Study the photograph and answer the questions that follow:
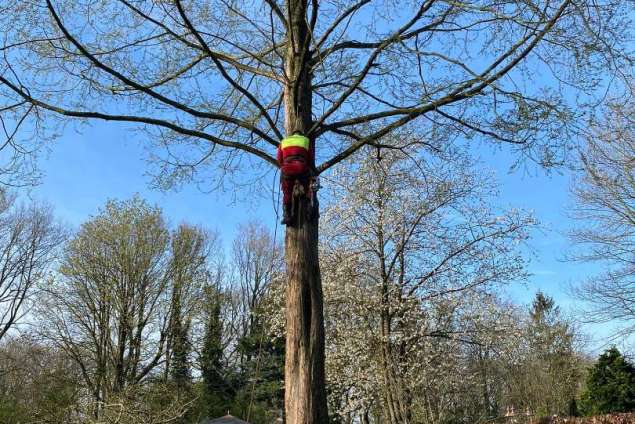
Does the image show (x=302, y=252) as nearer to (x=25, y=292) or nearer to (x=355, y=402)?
(x=355, y=402)

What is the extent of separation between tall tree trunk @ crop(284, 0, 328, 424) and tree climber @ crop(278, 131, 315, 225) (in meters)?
0.11

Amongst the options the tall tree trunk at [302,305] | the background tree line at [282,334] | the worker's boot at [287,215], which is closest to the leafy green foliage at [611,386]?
the background tree line at [282,334]

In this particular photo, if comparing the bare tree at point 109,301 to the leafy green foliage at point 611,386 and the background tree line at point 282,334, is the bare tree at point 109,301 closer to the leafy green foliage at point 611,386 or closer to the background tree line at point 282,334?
the background tree line at point 282,334

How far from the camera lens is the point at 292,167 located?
13.9ft

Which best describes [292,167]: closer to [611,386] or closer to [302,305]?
[302,305]

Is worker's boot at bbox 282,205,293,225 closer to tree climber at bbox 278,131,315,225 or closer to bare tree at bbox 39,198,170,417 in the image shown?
tree climber at bbox 278,131,315,225

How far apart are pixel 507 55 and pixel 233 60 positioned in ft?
8.51

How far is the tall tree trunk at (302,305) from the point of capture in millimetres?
3771

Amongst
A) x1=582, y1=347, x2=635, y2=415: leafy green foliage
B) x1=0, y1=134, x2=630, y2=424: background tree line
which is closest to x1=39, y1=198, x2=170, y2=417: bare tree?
x1=0, y1=134, x2=630, y2=424: background tree line

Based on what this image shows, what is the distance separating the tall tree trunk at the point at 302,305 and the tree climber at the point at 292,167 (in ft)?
0.35

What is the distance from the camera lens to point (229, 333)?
81.3ft

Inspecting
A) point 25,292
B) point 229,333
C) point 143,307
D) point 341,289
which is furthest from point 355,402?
point 25,292

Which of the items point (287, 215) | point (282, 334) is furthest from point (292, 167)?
point (282, 334)

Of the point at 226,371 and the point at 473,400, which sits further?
the point at 226,371
